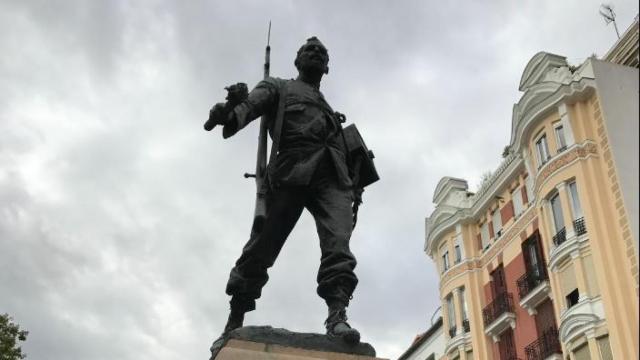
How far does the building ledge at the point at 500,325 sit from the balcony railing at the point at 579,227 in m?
6.74

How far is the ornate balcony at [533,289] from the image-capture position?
3164cm

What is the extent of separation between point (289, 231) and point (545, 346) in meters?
27.2

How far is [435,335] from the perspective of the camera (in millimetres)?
43219

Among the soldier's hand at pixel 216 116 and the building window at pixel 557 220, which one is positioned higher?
the building window at pixel 557 220

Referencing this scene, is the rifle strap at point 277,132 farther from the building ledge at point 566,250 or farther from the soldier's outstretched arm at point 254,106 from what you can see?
the building ledge at point 566,250

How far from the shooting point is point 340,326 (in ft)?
18.9

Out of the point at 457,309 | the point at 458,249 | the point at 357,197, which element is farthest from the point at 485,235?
the point at 357,197

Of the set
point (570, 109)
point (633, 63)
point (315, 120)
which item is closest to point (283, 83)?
point (315, 120)

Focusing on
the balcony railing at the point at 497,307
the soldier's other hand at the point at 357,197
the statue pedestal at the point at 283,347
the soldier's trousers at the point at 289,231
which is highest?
the balcony railing at the point at 497,307

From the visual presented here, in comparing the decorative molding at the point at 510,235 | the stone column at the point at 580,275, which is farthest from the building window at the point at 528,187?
the stone column at the point at 580,275

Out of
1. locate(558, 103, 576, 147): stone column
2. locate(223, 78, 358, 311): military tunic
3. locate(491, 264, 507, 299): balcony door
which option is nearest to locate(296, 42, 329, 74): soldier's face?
locate(223, 78, 358, 311): military tunic

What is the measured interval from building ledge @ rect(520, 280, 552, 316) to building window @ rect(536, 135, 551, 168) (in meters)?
4.92

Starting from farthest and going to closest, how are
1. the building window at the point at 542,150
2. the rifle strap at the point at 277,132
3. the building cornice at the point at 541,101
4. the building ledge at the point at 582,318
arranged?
the building window at the point at 542,150 < the building cornice at the point at 541,101 < the building ledge at the point at 582,318 < the rifle strap at the point at 277,132

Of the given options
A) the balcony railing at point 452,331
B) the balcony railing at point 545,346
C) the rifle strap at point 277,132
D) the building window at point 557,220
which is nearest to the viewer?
the rifle strap at point 277,132
